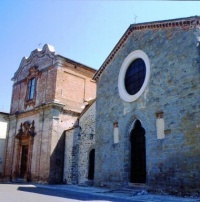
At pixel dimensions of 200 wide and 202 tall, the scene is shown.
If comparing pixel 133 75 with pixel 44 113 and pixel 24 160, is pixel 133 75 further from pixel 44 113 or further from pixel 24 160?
pixel 24 160

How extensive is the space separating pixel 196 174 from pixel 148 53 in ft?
19.1

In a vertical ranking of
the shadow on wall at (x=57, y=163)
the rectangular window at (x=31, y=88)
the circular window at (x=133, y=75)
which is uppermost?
the rectangular window at (x=31, y=88)

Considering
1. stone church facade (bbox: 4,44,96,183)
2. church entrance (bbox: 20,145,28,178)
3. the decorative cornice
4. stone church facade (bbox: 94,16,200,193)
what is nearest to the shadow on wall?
stone church facade (bbox: 4,44,96,183)

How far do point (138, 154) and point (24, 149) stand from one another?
1166 centimetres

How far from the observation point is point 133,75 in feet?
43.1

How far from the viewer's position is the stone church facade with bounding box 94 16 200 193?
9461 millimetres

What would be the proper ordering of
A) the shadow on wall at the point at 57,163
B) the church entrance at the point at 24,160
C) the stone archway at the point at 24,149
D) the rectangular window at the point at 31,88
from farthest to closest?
the rectangular window at the point at 31,88 < the church entrance at the point at 24,160 < the stone archway at the point at 24,149 < the shadow on wall at the point at 57,163

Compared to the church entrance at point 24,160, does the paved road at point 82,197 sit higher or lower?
lower

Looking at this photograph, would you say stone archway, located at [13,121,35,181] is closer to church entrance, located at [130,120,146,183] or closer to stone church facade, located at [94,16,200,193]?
stone church facade, located at [94,16,200,193]

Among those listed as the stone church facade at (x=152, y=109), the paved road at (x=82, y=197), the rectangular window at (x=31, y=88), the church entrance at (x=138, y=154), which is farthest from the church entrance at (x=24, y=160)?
the church entrance at (x=138, y=154)

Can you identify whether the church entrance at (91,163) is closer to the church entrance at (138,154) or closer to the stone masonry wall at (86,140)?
the stone masonry wall at (86,140)

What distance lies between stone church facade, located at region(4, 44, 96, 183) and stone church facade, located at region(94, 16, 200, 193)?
437 centimetres

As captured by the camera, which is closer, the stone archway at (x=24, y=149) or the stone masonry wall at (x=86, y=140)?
the stone masonry wall at (x=86, y=140)

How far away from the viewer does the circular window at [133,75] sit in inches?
478
